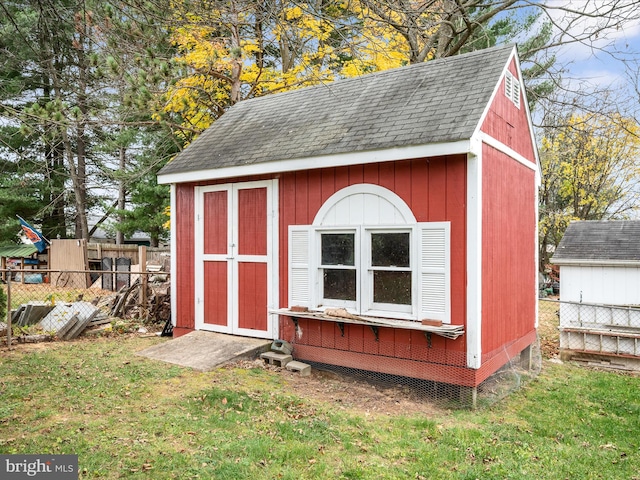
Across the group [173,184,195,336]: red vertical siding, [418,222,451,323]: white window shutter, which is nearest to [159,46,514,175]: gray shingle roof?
[173,184,195,336]: red vertical siding

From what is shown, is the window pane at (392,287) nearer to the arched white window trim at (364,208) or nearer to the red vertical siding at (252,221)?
the arched white window trim at (364,208)

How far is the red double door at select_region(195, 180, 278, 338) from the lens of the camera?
267 inches

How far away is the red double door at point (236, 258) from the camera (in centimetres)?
677

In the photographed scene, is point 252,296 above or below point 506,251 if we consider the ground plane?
below

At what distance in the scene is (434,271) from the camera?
213 inches

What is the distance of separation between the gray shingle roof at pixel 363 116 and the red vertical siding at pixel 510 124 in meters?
0.30

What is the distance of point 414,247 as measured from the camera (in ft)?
18.1

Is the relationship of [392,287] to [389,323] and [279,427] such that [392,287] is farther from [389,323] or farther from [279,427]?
[279,427]

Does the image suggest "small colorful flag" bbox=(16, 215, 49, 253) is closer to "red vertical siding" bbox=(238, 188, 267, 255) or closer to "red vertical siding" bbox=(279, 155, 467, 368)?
"red vertical siding" bbox=(238, 188, 267, 255)

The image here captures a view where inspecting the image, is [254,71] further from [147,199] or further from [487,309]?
[487,309]

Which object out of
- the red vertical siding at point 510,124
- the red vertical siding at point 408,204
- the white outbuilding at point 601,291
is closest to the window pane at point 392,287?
the red vertical siding at point 408,204

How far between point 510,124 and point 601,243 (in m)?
4.83

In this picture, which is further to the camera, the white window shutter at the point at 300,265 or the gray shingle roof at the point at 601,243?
the gray shingle roof at the point at 601,243

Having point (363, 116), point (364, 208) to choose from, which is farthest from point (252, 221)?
point (363, 116)
